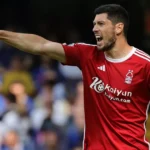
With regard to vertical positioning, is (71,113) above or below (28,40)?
below

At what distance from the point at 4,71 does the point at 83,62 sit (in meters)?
5.47

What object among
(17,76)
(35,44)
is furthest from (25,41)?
(17,76)

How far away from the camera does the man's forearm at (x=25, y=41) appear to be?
6.35 meters

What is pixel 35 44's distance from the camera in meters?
6.37

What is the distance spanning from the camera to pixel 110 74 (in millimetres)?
6246

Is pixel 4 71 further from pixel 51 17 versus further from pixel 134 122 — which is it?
pixel 134 122

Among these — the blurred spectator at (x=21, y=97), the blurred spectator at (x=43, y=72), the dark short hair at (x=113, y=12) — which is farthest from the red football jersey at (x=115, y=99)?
the blurred spectator at (x=43, y=72)

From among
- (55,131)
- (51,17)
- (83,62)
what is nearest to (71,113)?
(55,131)

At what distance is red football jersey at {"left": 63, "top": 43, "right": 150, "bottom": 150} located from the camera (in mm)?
6191

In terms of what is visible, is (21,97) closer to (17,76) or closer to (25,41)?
(17,76)

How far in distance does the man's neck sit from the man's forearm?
575mm

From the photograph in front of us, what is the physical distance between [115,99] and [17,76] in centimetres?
542

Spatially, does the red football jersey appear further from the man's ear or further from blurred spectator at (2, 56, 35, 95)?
blurred spectator at (2, 56, 35, 95)

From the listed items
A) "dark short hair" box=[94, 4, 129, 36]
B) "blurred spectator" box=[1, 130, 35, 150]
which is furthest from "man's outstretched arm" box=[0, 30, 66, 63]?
"blurred spectator" box=[1, 130, 35, 150]
